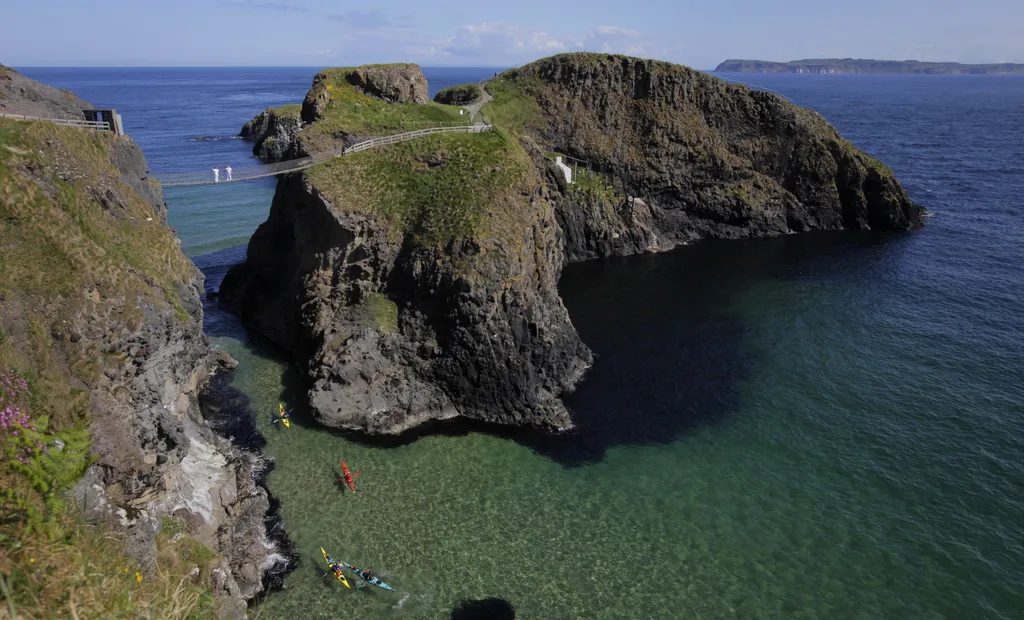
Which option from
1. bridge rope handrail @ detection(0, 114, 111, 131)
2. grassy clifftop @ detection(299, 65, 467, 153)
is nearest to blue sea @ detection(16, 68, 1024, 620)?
bridge rope handrail @ detection(0, 114, 111, 131)

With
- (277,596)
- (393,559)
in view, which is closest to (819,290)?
(393,559)

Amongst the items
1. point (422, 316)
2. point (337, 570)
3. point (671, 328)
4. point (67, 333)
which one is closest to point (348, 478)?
point (337, 570)

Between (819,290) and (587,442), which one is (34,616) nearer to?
(587,442)

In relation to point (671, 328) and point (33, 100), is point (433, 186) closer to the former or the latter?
point (671, 328)

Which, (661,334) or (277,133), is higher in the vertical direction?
(277,133)

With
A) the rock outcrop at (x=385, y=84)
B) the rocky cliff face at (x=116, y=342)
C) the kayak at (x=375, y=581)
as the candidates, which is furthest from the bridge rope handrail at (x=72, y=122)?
the rock outcrop at (x=385, y=84)

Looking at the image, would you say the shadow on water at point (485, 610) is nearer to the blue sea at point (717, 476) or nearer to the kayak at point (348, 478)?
the blue sea at point (717, 476)

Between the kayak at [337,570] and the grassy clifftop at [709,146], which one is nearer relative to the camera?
the kayak at [337,570]
